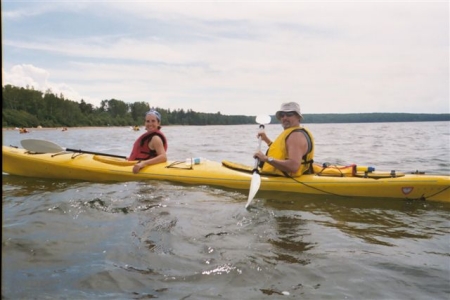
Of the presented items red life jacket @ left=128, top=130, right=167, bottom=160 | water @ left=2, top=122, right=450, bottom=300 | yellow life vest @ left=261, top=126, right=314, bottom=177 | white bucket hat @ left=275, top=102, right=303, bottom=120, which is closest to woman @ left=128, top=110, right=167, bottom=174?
red life jacket @ left=128, top=130, right=167, bottom=160

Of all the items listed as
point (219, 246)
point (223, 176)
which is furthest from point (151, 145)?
point (219, 246)

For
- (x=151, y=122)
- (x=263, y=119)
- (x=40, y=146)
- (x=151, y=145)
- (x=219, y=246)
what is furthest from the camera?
(x=40, y=146)

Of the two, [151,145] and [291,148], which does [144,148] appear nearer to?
[151,145]

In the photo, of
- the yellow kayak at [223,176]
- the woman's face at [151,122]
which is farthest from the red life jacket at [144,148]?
the yellow kayak at [223,176]

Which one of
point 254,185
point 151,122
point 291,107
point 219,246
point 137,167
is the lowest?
point 219,246

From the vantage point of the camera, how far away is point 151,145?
22.7 ft

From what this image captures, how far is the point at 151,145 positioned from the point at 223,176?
154 cm

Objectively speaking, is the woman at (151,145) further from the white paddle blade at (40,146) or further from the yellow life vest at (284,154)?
the yellow life vest at (284,154)

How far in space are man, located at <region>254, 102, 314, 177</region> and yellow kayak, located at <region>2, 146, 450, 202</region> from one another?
258 mm

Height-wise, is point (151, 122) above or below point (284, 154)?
above

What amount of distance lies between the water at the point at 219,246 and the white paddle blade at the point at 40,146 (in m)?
1.63

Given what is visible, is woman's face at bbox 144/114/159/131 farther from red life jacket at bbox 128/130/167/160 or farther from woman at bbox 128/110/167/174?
red life jacket at bbox 128/130/167/160

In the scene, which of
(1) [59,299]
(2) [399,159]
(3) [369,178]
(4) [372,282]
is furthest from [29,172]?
(2) [399,159]

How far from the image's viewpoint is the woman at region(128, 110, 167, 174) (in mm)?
6762
